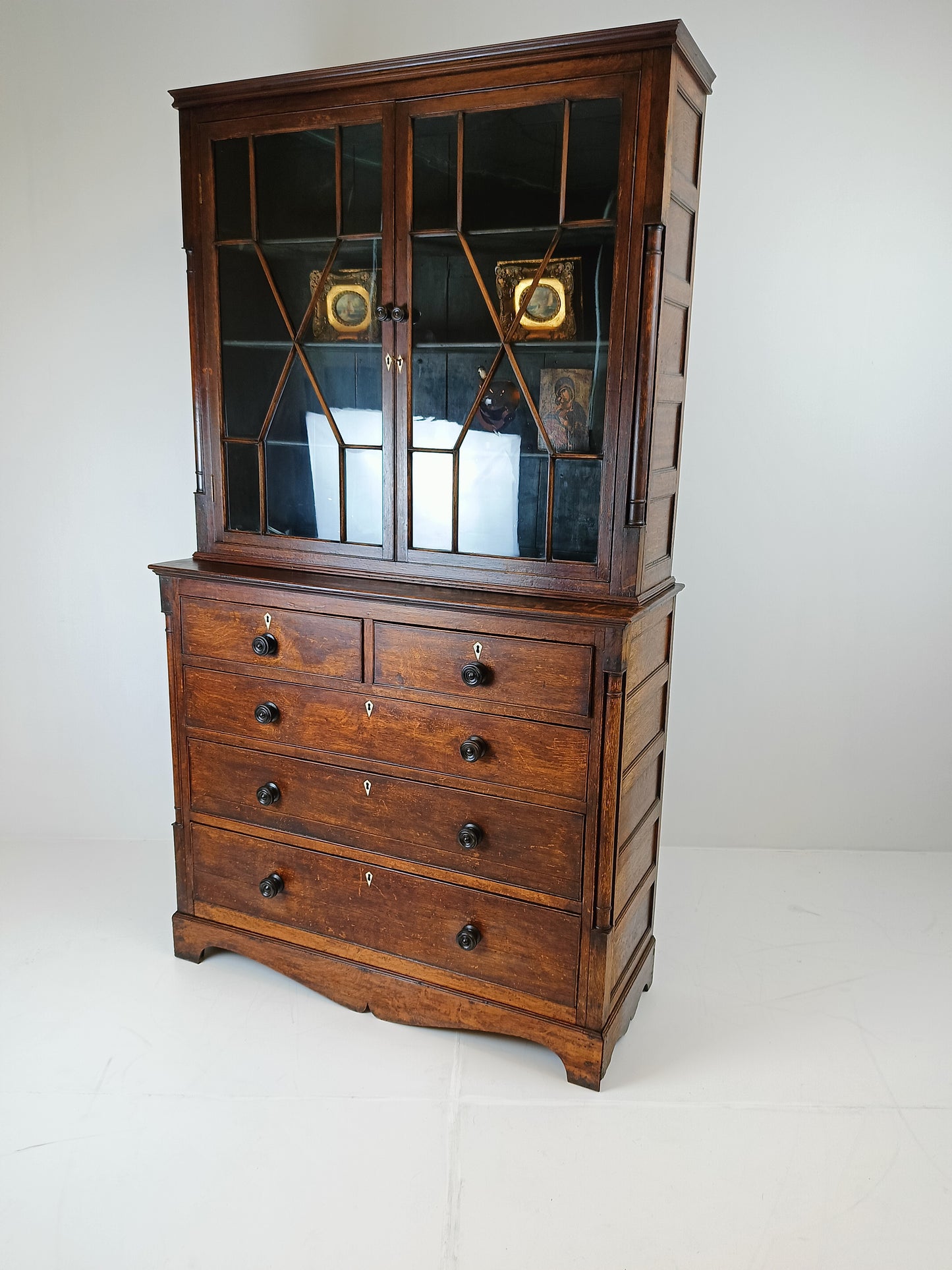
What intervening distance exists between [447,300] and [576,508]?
20.5 inches

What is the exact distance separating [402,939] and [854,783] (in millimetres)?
1646

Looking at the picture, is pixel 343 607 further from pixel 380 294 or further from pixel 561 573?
pixel 380 294

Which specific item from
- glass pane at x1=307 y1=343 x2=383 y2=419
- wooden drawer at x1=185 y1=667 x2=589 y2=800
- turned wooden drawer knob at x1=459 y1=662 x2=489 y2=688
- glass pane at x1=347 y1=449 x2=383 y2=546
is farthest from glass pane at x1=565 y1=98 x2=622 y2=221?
wooden drawer at x1=185 y1=667 x2=589 y2=800

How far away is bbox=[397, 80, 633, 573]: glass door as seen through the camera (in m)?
1.91

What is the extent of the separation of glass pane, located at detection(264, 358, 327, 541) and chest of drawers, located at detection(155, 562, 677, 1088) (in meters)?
0.14

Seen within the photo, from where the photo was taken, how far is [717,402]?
290cm

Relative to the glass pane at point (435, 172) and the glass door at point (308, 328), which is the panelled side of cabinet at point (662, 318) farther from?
the glass door at point (308, 328)

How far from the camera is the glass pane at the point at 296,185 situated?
2.14m

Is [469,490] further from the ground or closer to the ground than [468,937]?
further from the ground

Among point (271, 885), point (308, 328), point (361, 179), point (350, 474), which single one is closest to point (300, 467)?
point (350, 474)

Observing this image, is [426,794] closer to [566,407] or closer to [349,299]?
[566,407]

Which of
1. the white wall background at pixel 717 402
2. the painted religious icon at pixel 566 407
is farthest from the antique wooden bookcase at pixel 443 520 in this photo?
the white wall background at pixel 717 402

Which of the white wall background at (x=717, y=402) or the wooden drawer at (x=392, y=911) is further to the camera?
the white wall background at (x=717, y=402)

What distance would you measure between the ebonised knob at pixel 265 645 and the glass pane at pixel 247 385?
0.49 meters
